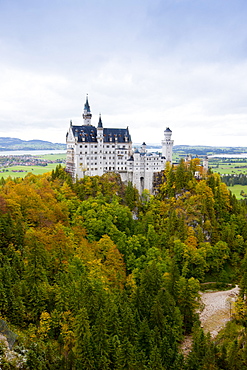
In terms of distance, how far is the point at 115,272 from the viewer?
59188 mm

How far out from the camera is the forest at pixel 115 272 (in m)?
38.8

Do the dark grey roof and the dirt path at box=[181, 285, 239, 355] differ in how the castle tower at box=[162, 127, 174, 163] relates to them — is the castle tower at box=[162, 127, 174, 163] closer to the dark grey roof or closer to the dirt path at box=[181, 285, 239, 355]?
the dark grey roof

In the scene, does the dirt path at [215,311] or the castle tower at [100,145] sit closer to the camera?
the dirt path at [215,311]

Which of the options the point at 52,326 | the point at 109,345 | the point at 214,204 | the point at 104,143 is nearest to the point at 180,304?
the point at 109,345

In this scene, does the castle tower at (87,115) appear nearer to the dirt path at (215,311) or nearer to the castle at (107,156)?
the castle at (107,156)

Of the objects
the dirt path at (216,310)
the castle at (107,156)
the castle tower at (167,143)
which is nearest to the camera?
the dirt path at (216,310)

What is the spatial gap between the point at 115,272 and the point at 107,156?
Result: 5324cm

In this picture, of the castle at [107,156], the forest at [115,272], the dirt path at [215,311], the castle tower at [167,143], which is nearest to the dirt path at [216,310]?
the dirt path at [215,311]

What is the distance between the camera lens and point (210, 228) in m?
85.5

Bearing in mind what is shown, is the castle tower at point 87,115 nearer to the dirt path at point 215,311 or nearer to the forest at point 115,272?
the forest at point 115,272

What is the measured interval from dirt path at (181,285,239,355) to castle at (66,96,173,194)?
144ft

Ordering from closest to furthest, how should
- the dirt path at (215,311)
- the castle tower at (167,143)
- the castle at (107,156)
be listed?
the dirt path at (215,311), the castle at (107,156), the castle tower at (167,143)

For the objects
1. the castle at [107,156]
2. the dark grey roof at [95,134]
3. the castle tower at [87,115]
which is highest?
the castle tower at [87,115]

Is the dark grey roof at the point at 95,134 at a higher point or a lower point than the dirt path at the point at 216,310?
higher
